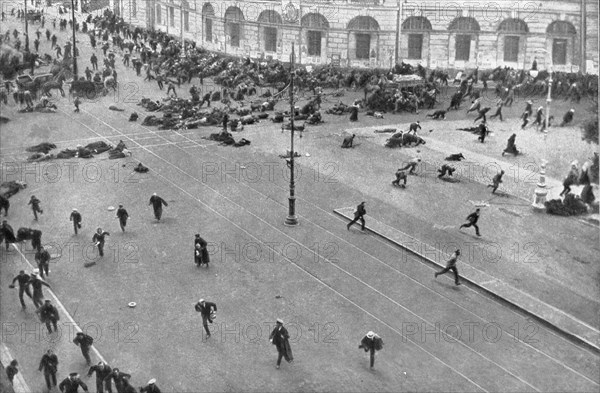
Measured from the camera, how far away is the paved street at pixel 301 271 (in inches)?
806

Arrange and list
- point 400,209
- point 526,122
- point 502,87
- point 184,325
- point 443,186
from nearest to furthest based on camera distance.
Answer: point 184,325 < point 400,209 < point 443,186 < point 526,122 < point 502,87

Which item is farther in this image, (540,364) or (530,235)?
(530,235)

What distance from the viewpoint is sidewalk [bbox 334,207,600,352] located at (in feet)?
72.6

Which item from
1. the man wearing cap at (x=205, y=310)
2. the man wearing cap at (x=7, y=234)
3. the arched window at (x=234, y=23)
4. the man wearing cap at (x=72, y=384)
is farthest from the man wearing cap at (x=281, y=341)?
the arched window at (x=234, y=23)

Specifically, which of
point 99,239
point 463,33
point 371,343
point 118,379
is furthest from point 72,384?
point 463,33

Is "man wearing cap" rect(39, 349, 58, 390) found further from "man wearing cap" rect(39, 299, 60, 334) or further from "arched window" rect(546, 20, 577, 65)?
"arched window" rect(546, 20, 577, 65)

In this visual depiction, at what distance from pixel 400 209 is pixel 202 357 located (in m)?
13.6

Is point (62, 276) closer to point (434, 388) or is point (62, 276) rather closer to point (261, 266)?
point (261, 266)

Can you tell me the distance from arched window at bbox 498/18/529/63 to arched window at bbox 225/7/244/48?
20.5 metres

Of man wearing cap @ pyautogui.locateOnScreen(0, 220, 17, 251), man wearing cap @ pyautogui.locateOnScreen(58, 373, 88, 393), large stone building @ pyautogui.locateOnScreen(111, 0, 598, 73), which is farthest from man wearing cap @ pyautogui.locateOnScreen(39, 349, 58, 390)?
large stone building @ pyautogui.locateOnScreen(111, 0, 598, 73)

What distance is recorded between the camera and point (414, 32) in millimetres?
63125

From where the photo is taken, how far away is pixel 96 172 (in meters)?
36.3

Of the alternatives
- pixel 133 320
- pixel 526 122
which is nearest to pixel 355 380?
pixel 133 320

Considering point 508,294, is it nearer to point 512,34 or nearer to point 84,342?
point 84,342
